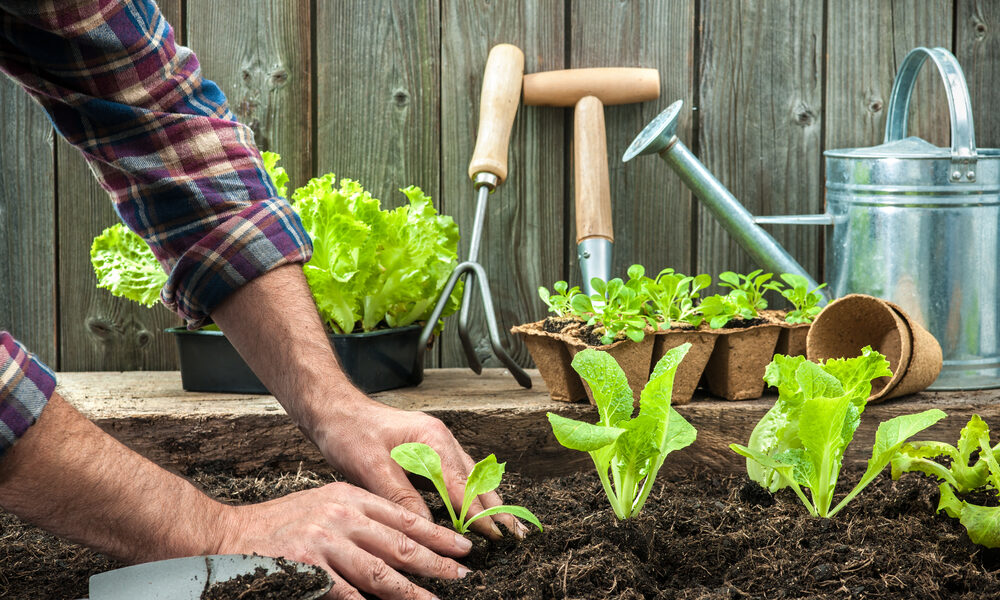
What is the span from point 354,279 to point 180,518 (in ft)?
2.20

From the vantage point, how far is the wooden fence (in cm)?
168

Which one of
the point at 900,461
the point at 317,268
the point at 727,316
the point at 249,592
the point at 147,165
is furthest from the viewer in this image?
the point at 317,268

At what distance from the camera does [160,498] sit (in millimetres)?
750

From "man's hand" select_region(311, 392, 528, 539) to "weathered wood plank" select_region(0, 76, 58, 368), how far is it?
101 centimetres

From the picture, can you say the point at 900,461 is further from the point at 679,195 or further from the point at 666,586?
the point at 679,195

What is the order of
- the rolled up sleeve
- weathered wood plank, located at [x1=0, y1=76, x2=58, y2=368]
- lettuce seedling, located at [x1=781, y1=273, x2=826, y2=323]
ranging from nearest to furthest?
the rolled up sleeve
lettuce seedling, located at [x1=781, y1=273, x2=826, y2=323]
weathered wood plank, located at [x1=0, y1=76, x2=58, y2=368]

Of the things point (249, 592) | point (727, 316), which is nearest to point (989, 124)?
point (727, 316)

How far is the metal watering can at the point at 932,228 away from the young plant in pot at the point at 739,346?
209 mm

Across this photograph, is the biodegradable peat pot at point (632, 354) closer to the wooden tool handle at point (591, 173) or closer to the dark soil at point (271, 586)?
the wooden tool handle at point (591, 173)

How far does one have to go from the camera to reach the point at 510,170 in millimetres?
1734

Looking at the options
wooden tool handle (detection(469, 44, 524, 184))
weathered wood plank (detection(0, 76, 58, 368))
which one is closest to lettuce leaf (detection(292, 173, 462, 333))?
wooden tool handle (detection(469, 44, 524, 184))

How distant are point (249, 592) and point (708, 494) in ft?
1.88

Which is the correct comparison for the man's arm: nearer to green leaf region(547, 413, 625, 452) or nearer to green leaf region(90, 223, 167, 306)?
green leaf region(547, 413, 625, 452)

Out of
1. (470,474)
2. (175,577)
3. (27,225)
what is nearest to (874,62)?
(470,474)
